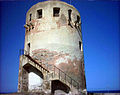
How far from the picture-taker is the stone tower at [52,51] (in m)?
14.1

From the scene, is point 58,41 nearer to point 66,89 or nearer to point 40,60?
point 40,60

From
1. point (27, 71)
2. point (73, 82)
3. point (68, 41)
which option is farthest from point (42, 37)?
point (73, 82)

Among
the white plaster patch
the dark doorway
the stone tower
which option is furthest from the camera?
the white plaster patch

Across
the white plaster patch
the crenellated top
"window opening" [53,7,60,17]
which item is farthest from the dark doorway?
"window opening" [53,7,60,17]

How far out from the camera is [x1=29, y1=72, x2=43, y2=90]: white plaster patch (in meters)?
14.5

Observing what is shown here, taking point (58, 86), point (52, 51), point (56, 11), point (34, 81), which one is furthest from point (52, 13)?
point (58, 86)

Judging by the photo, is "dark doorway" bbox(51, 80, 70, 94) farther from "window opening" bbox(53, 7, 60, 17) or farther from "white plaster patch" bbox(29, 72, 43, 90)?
"window opening" bbox(53, 7, 60, 17)

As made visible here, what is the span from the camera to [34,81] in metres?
14.7

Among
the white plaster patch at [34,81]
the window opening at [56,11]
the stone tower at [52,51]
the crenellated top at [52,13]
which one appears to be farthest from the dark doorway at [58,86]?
the window opening at [56,11]

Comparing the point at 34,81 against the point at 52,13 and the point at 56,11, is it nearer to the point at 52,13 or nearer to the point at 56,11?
the point at 52,13

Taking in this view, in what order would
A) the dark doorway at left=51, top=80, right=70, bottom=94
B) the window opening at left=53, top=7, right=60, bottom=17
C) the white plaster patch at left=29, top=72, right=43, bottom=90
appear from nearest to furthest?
the dark doorway at left=51, top=80, right=70, bottom=94, the white plaster patch at left=29, top=72, right=43, bottom=90, the window opening at left=53, top=7, right=60, bottom=17

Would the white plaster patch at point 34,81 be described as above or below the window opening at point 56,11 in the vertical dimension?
below

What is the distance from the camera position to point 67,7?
17.5 metres

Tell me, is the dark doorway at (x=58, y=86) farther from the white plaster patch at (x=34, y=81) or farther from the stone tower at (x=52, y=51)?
the white plaster patch at (x=34, y=81)
